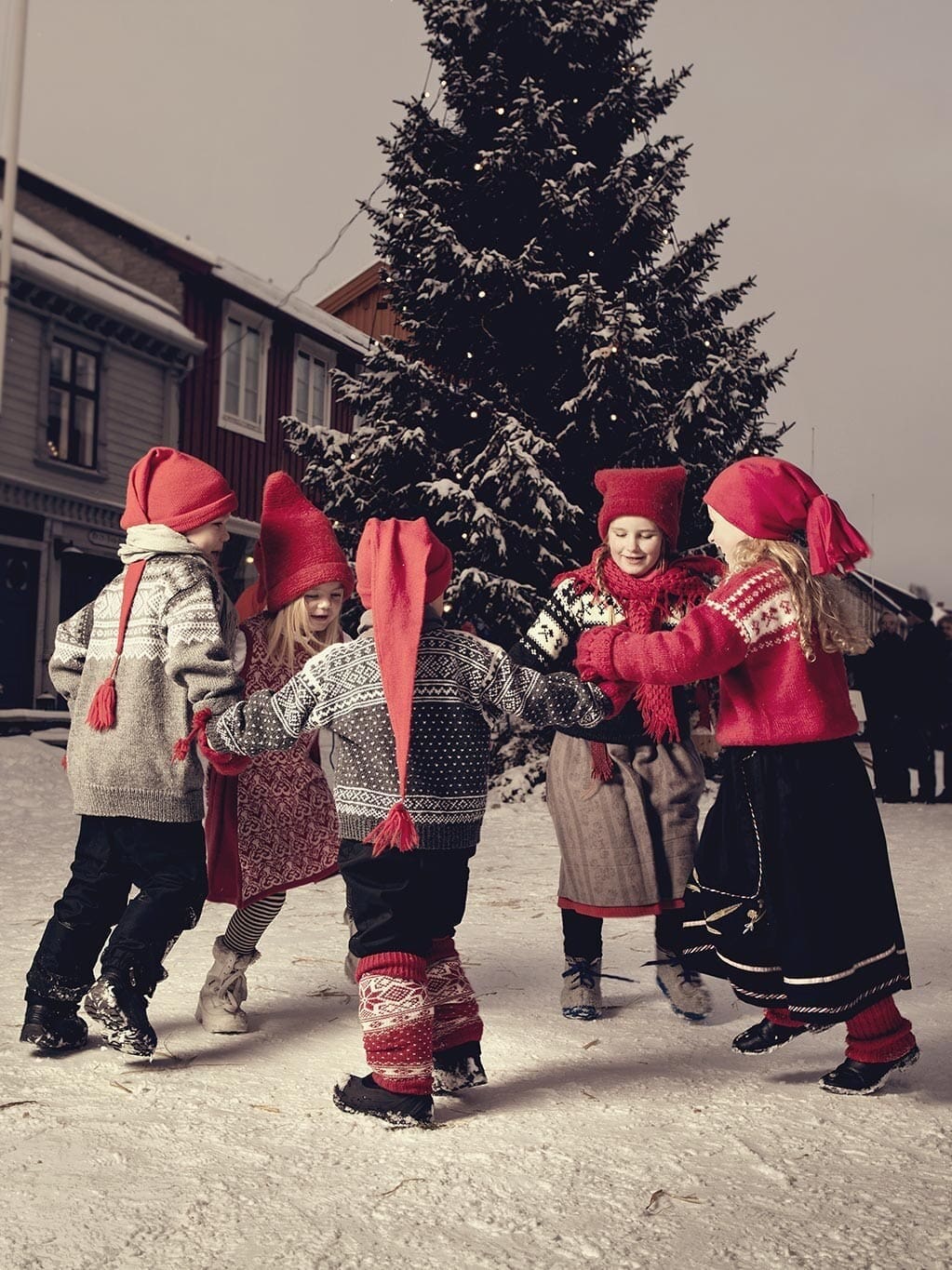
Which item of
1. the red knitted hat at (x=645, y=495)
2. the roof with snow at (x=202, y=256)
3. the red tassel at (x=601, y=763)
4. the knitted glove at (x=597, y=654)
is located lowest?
the red tassel at (x=601, y=763)

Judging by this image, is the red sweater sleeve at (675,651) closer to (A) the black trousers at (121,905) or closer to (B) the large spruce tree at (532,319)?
(A) the black trousers at (121,905)

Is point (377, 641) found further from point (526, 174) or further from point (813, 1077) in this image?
point (526, 174)

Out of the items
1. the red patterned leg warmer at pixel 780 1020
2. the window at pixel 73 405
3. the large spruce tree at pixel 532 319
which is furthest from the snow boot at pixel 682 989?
the window at pixel 73 405

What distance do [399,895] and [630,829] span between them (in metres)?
1.21

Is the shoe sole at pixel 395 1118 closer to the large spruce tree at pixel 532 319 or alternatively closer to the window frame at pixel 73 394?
the large spruce tree at pixel 532 319

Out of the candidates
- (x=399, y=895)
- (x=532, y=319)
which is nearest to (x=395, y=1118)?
(x=399, y=895)

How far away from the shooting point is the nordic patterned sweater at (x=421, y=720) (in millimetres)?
3271

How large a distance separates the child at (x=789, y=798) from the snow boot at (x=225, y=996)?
1.42 metres

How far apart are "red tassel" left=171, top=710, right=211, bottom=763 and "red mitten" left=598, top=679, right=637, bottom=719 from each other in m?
1.10

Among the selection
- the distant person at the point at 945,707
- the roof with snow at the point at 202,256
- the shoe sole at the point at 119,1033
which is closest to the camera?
the shoe sole at the point at 119,1033

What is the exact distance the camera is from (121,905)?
3770mm

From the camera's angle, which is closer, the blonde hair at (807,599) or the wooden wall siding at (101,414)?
the blonde hair at (807,599)

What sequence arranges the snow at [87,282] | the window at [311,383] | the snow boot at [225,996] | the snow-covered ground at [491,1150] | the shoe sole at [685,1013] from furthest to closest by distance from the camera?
the window at [311,383]
the snow at [87,282]
the shoe sole at [685,1013]
the snow boot at [225,996]
the snow-covered ground at [491,1150]

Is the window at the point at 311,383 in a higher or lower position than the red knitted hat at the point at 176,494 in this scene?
higher
